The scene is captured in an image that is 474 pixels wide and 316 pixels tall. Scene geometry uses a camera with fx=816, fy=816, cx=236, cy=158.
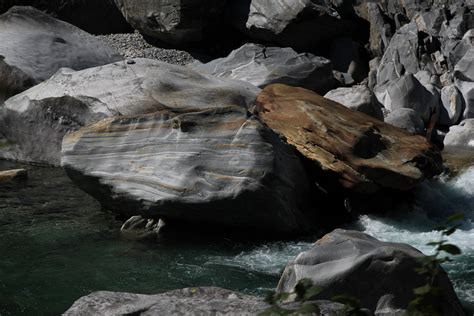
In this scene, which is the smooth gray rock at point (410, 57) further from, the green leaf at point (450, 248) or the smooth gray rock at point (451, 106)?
the green leaf at point (450, 248)

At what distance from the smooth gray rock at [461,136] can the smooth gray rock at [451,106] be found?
662 mm

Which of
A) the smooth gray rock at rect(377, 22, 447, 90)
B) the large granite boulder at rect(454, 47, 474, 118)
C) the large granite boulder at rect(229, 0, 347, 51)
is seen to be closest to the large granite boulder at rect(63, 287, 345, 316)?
the large granite boulder at rect(454, 47, 474, 118)

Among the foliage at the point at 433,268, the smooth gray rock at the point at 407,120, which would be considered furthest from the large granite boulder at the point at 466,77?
the foliage at the point at 433,268

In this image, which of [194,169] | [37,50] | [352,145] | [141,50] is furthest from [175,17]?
[194,169]

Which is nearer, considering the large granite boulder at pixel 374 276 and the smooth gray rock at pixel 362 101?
the large granite boulder at pixel 374 276

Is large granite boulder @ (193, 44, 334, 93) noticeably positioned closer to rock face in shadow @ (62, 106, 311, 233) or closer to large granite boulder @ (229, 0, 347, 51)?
large granite boulder @ (229, 0, 347, 51)

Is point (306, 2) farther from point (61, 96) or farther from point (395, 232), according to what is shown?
point (395, 232)

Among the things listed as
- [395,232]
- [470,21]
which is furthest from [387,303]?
[470,21]

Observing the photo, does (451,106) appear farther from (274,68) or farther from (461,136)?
(274,68)

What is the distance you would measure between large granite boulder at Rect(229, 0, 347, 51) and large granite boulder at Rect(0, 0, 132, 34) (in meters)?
4.05

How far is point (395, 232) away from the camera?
905 centimetres

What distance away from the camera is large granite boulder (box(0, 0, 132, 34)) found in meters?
21.2

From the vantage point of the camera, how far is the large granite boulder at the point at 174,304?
14.3 feet

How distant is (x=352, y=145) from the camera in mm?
9484
